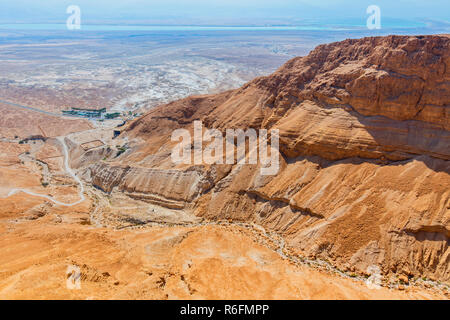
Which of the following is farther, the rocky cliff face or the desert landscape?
the rocky cliff face

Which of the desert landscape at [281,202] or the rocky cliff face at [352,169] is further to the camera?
the rocky cliff face at [352,169]

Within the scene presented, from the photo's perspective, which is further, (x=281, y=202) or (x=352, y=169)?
(x=281, y=202)

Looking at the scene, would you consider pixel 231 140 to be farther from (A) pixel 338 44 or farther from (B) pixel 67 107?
(B) pixel 67 107
